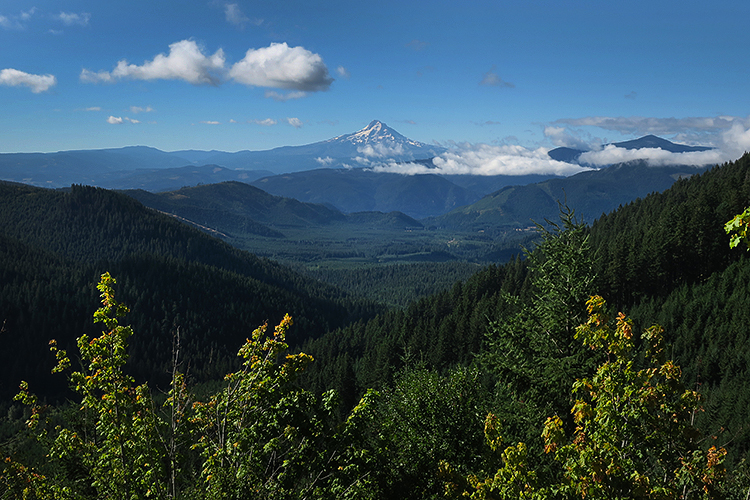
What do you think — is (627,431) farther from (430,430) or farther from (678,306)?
(678,306)

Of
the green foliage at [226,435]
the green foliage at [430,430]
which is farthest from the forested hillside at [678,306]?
the green foliage at [226,435]

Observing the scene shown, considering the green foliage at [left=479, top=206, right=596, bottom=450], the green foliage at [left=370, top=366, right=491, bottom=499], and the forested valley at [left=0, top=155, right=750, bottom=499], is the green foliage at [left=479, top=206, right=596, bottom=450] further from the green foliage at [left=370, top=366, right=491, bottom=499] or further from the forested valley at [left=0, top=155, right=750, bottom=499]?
the green foliage at [left=370, top=366, right=491, bottom=499]

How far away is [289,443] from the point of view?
12797 mm

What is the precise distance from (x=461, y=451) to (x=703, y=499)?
897 centimetres

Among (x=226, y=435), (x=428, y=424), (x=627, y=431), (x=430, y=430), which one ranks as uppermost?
(x=627, y=431)

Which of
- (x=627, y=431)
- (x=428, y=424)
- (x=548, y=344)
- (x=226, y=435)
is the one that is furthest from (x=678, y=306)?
(x=226, y=435)

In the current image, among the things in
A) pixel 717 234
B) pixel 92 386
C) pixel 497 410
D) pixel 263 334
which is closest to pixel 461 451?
pixel 497 410

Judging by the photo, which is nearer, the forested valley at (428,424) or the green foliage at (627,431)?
the green foliage at (627,431)

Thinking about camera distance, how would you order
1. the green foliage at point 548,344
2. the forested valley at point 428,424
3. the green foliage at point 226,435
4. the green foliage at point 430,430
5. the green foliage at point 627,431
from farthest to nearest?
the green foliage at point 548,344
the green foliage at point 430,430
the green foliage at point 226,435
the forested valley at point 428,424
the green foliage at point 627,431

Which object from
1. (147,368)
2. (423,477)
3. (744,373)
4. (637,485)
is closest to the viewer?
(637,485)

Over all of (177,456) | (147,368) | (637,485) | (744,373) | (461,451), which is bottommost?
(147,368)

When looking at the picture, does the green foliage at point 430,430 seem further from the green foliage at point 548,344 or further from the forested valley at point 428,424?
the green foliage at point 548,344

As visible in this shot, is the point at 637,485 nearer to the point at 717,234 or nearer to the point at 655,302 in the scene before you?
the point at 655,302

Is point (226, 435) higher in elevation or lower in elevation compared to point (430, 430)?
higher
